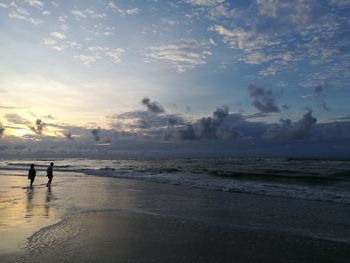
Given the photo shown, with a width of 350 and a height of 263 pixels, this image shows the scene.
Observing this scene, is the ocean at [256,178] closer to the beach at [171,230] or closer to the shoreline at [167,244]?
the beach at [171,230]

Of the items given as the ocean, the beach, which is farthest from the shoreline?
the ocean

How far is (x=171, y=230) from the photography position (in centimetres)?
1172

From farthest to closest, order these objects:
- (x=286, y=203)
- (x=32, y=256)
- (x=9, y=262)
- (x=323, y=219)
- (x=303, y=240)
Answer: (x=286, y=203), (x=323, y=219), (x=303, y=240), (x=32, y=256), (x=9, y=262)

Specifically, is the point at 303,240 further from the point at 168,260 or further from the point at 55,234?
the point at 55,234

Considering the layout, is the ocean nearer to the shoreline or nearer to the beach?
the beach

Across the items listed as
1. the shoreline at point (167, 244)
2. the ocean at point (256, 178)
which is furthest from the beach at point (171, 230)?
the ocean at point (256, 178)

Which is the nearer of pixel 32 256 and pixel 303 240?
pixel 32 256

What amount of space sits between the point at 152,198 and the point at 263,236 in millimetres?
9615

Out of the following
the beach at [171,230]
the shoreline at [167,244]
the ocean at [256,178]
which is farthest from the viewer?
the ocean at [256,178]

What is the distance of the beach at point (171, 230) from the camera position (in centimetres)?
898

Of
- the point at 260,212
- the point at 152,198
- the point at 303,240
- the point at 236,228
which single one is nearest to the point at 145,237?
the point at 236,228

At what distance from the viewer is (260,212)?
51.2 feet

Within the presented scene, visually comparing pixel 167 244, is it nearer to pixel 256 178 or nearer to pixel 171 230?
pixel 171 230

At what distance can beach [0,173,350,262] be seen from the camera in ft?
29.5
